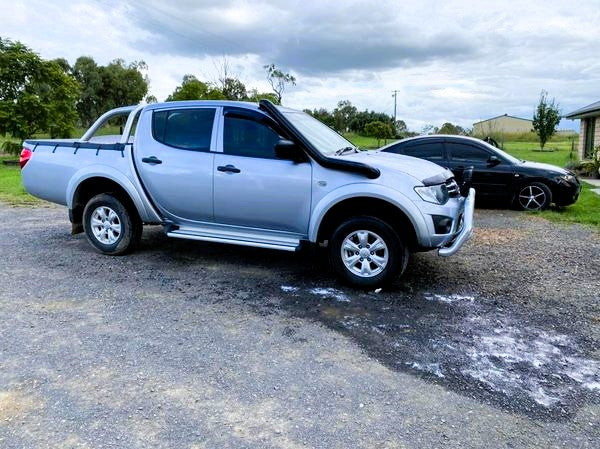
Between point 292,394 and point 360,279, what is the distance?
208 centimetres

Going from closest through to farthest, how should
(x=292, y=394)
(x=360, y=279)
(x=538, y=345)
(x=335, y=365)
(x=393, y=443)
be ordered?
(x=393, y=443) < (x=292, y=394) < (x=335, y=365) < (x=538, y=345) < (x=360, y=279)

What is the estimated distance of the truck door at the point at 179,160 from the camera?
5.68m

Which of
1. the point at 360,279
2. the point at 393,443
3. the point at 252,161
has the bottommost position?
the point at 393,443

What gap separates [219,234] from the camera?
572cm

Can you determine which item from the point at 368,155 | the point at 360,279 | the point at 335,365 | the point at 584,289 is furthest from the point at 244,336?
the point at 584,289

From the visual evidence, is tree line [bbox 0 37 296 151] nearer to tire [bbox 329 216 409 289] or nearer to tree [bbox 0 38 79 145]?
tree [bbox 0 38 79 145]

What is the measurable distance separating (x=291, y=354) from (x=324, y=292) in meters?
1.43

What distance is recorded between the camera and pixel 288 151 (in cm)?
517

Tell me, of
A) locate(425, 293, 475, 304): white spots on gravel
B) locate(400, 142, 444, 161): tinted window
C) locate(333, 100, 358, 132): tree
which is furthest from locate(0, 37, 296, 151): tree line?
locate(333, 100, 358, 132): tree

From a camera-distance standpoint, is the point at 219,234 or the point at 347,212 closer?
the point at 347,212

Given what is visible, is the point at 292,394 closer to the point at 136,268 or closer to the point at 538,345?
the point at 538,345

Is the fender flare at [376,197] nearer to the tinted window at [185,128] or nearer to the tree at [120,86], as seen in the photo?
the tinted window at [185,128]

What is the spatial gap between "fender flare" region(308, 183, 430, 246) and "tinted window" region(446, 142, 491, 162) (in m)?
5.58

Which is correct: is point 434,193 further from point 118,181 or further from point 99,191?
point 99,191
